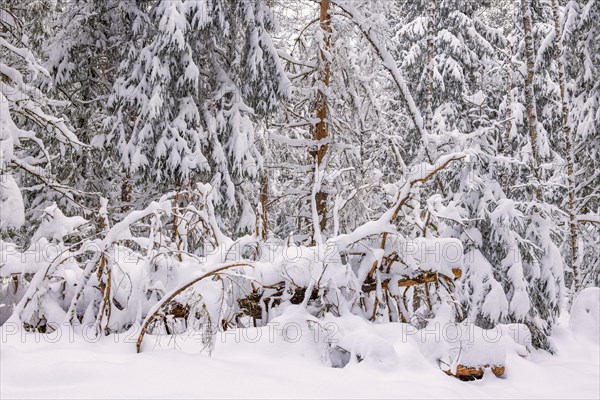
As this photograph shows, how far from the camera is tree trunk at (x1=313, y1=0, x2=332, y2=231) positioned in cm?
938

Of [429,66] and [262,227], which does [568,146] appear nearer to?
[262,227]

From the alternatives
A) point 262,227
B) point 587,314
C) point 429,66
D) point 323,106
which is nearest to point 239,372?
point 587,314

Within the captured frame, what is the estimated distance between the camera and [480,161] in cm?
648

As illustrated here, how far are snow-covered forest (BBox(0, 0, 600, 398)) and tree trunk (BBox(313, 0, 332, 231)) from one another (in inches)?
1.9

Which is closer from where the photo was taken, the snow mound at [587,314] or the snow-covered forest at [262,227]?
the snow-covered forest at [262,227]

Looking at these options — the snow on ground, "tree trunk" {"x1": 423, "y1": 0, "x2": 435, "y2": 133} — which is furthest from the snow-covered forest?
"tree trunk" {"x1": 423, "y1": 0, "x2": 435, "y2": 133}

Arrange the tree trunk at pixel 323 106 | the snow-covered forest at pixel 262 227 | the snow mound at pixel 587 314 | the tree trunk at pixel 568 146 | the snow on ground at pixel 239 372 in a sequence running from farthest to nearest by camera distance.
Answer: the tree trunk at pixel 568 146, the tree trunk at pixel 323 106, the snow mound at pixel 587 314, the snow-covered forest at pixel 262 227, the snow on ground at pixel 239 372

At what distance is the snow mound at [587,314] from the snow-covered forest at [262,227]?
0.08 feet

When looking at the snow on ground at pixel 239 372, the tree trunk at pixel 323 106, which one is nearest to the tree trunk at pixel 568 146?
the tree trunk at pixel 323 106

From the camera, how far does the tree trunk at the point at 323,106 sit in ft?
30.8

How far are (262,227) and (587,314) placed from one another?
5091 mm

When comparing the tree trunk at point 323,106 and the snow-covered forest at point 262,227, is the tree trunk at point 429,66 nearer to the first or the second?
the snow-covered forest at point 262,227

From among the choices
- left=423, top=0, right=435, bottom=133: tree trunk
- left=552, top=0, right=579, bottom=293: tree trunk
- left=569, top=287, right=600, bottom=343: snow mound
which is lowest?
left=569, top=287, right=600, bottom=343: snow mound

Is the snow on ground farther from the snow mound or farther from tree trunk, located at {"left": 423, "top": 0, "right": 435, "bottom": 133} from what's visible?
tree trunk, located at {"left": 423, "top": 0, "right": 435, "bottom": 133}
